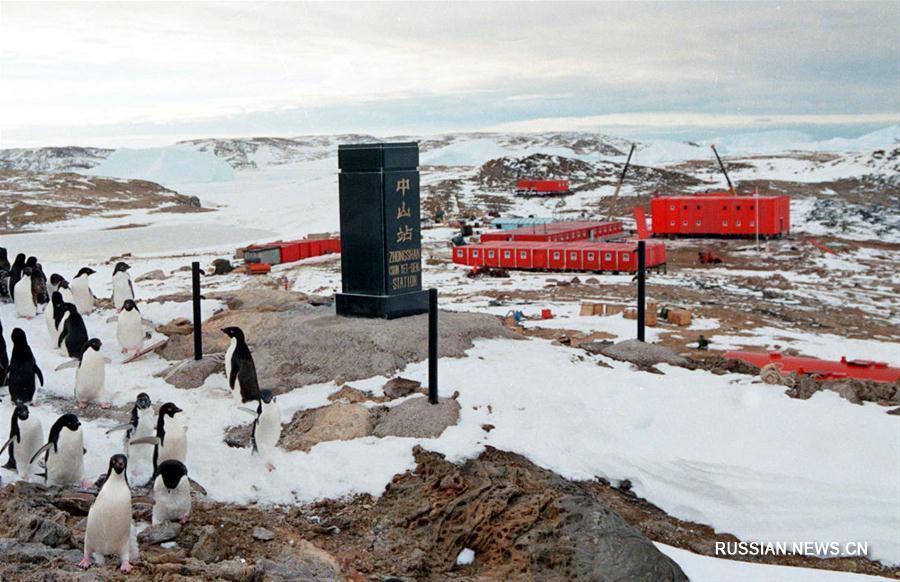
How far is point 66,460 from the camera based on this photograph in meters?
7.90

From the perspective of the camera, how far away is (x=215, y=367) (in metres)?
12.0

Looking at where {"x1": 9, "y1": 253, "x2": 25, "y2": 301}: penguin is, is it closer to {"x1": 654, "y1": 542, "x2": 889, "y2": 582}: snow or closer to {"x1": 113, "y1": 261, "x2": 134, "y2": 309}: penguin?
{"x1": 113, "y1": 261, "x2": 134, "y2": 309}: penguin

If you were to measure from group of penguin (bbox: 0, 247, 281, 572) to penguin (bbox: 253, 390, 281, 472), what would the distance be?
1 centimetres

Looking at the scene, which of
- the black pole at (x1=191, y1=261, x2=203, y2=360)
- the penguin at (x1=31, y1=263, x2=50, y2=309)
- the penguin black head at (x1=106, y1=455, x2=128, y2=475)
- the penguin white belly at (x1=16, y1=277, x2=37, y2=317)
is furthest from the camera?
the penguin at (x1=31, y1=263, x2=50, y2=309)

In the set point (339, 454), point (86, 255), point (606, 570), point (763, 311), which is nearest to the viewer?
point (606, 570)

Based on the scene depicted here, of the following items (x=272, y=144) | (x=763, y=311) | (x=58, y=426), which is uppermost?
(x=272, y=144)

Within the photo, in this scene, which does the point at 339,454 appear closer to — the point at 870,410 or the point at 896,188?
the point at 870,410

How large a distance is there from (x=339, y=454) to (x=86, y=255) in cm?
3079

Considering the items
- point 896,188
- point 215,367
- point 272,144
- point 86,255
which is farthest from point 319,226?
point 272,144

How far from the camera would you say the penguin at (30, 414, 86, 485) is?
25.6ft

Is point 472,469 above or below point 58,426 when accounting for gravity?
below

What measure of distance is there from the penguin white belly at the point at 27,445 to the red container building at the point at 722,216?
38418mm

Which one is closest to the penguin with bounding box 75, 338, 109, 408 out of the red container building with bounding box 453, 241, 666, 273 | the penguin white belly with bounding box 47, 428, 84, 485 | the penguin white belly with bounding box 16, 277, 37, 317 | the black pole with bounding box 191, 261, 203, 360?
the black pole with bounding box 191, 261, 203, 360

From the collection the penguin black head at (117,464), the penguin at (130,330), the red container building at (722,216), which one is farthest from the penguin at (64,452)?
the red container building at (722,216)
